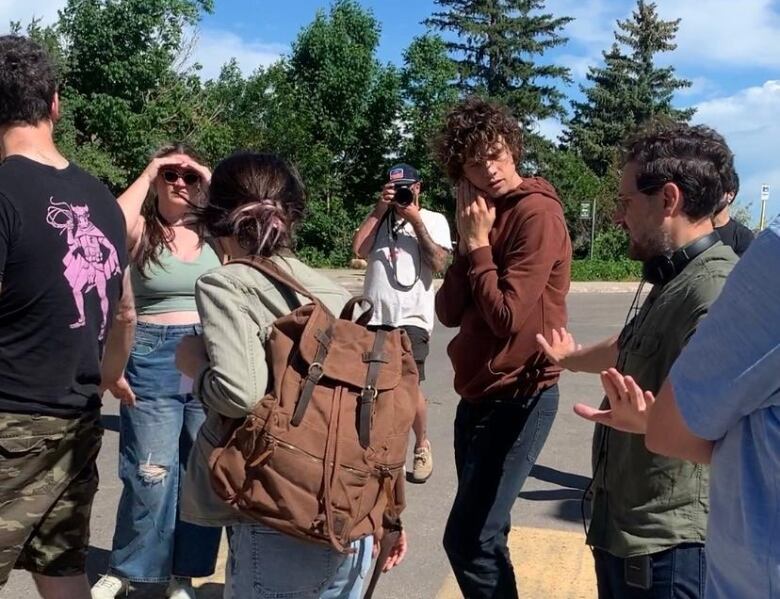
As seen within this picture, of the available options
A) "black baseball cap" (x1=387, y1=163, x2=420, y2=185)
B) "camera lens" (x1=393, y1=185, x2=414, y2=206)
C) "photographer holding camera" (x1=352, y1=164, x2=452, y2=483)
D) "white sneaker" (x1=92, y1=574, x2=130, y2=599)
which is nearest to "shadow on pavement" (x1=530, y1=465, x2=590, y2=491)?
"photographer holding camera" (x1=352, y1=164, x2=452, y2=483)

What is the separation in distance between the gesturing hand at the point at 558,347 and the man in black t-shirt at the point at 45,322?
1405 millimetres

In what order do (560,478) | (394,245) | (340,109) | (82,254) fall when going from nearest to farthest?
(82,254) → (394,245) → (560,478) → (340,109)

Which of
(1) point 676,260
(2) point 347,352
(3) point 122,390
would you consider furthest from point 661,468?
→ (3) point 122,390

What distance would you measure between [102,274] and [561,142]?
4947 cm

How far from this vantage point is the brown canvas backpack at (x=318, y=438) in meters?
2.01

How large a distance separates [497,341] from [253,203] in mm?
1088

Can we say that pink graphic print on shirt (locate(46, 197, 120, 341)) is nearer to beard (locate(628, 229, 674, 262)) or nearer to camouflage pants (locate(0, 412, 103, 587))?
camouflage pants (locate(0, 412, 103, 587))

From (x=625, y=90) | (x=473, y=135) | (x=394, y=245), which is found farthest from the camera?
(x=625, y=90)

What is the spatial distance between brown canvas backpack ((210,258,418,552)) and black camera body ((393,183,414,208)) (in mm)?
3222

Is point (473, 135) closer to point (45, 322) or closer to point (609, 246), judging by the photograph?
point (45, 322)

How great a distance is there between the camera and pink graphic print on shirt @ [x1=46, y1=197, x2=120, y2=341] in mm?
2545

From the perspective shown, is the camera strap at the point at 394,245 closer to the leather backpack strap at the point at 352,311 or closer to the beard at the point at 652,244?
the leather backpack strap at the point at 352,311

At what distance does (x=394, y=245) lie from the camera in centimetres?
A: 548

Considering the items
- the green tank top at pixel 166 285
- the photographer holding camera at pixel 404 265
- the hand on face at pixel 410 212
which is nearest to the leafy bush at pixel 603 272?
the photographer holding camera at pixel 404 265
